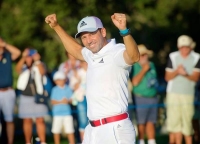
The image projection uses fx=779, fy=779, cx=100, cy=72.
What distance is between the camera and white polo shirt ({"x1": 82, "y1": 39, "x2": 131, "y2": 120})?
8195mm

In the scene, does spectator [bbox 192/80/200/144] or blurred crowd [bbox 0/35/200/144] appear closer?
blurred crowd [bbox 0/35/200/144]

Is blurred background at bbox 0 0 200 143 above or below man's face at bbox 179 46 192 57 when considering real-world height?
above

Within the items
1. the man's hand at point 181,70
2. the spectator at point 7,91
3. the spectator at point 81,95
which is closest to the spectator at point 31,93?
the spectator at point 7,91

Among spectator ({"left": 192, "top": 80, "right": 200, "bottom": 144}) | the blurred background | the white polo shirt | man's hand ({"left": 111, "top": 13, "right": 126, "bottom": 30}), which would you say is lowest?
spectator ({"left": 192, "top": 80, "right": 200, "bottom": 144})

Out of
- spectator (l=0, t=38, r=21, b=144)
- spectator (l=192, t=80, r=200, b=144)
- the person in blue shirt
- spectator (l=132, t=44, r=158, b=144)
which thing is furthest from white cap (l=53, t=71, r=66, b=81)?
spectator (l=192, t=80, r=200, b=144)

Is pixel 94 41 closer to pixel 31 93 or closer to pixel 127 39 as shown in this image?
pixel 127 39

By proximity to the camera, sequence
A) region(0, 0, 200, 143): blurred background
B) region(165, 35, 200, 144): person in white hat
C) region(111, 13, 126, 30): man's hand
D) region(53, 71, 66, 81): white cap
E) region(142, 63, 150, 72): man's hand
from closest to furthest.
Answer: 1. region(111, 13, 126, 30): man's hand
2. region(165, 35, 200, 144): person in white hat
3. region(142, 63, 150, 72): man's hand
4. region(53, 71, 66, 81): white cap
5. region(0, 0, 200, 143): blurred background

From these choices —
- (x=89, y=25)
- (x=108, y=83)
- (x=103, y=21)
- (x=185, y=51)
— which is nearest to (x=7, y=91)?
(x=185, y=51)

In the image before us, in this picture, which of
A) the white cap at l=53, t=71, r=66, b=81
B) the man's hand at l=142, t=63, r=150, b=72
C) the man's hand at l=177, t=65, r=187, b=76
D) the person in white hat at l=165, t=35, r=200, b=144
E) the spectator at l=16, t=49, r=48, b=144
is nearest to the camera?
the man's hand at l=177, t=65, r=187, b=76

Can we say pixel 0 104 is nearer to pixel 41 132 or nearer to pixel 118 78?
pixel 41 132

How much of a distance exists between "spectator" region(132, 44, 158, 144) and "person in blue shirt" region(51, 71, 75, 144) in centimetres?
125

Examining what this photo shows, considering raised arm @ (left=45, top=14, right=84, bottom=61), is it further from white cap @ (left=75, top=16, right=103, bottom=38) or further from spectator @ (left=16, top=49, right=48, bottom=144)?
spectator @ (left=16, top=49, right=48, bottom=144)

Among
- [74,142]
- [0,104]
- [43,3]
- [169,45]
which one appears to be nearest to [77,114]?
[74,142]

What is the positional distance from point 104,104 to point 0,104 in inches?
222
